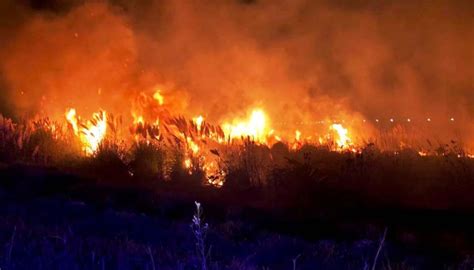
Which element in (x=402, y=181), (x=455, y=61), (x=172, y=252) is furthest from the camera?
(x=455, y=61)

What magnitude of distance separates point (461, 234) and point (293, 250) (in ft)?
9.07

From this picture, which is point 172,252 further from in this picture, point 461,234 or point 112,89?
point 112,89

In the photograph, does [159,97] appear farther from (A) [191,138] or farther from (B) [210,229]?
(B) [210,229]

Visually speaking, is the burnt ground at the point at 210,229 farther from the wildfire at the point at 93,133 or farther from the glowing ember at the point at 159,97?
the glowing ember at the point at 159,97

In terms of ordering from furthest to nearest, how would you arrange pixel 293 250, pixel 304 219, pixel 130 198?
1. pixel 130 198
2. pixel 304 219
3. pixel 293 250

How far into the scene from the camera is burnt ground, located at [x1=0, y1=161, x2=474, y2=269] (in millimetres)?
4223

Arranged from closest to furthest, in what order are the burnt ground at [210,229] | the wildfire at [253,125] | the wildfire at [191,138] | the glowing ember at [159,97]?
the burnt ground at [210,229]
the wildfire at [191,138]
the wildfire at [253,125]
the glowing ember at [159,97]

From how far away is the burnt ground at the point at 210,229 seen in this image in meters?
4.22

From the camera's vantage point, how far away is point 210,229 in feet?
19.7

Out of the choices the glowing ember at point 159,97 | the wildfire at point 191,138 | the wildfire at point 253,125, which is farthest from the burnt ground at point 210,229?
the glowing ember at point 159,97

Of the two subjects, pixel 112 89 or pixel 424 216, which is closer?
pixel 424 216

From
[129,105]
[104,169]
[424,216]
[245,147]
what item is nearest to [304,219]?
[424,216]

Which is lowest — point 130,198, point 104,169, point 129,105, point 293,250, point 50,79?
point 293,250

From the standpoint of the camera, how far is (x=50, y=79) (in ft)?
69.8
